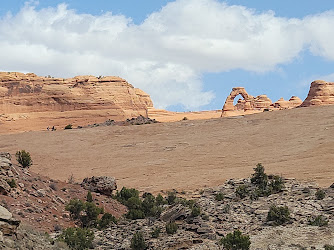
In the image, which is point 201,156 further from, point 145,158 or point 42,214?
point 42,214

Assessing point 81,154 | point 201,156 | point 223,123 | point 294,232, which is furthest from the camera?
point 223,123

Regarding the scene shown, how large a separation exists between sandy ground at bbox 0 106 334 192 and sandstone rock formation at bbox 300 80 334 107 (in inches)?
746

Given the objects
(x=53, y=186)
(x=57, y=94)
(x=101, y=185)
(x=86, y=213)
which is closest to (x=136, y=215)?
(x=86, y=213)

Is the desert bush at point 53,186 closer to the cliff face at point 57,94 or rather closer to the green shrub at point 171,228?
the green shrub at point 171,228

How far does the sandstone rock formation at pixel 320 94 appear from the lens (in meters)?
68.2

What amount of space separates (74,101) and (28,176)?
4324cm

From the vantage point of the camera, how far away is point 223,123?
159ft

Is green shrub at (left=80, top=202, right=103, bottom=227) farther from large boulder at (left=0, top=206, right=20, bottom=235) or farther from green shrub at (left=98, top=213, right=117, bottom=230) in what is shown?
large boulder at (left=0, top=206, right=20, bottom=235)

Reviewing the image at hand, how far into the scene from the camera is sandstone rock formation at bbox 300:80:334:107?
6825 cm

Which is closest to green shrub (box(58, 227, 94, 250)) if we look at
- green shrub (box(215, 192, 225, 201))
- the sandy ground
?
green shrub (box(215, 192, 225, 201))

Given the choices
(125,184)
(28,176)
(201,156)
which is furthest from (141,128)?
(28,176)

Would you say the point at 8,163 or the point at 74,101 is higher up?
the point at 74,101

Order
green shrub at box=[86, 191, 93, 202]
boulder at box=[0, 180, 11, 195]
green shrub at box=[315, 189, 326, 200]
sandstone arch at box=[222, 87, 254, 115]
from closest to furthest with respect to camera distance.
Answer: green shrub at box=[315, 189, 326, 200] → boulder at box=[0, 180, 11, 195] → green shrub at box=[86, 191, 93, 202] → sandstone arch at box=[222, 87, 254, 115]

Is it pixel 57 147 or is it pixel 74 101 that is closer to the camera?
pixel 57 147
